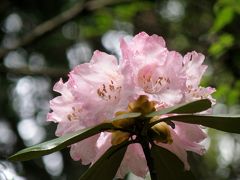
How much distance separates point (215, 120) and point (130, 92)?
0.14 metres

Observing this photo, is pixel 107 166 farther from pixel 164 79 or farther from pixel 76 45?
pixel 76 45

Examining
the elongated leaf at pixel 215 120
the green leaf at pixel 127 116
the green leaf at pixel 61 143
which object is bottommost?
the elongated leaf at pixel 215 120

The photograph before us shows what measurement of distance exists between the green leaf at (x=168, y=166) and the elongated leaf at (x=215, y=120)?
9 cm

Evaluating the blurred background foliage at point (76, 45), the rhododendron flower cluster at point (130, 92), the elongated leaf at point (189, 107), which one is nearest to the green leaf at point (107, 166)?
the rhododendron flower cluster at point (130, 92)

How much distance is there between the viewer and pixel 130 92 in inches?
32.4

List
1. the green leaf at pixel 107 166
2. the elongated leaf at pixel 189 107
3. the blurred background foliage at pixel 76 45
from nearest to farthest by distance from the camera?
the elongated leaf at pixel 189 107 < the green leaf at pixel 107 166 < the blurred background foliage at pixel 76 45

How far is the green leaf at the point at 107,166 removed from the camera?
87cm

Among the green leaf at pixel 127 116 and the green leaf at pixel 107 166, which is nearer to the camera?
the green leaf at pixel 127 116

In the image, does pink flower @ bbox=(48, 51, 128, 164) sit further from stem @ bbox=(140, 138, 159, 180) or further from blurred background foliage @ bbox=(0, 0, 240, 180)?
blurred background foliage @ bbox=(0, 0, 240, 180)

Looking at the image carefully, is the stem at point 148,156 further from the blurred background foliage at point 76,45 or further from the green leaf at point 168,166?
the blurred background foliage at point 76,45

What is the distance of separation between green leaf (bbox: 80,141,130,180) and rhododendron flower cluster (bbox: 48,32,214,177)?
17mm

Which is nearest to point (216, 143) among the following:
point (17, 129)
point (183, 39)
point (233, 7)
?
point (183, 39)

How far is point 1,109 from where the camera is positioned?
3.88 m

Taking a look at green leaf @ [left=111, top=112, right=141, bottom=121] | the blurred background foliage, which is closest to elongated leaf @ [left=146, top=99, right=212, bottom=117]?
green leaf @ [left=111, top=112, right=141, bottom=121]
